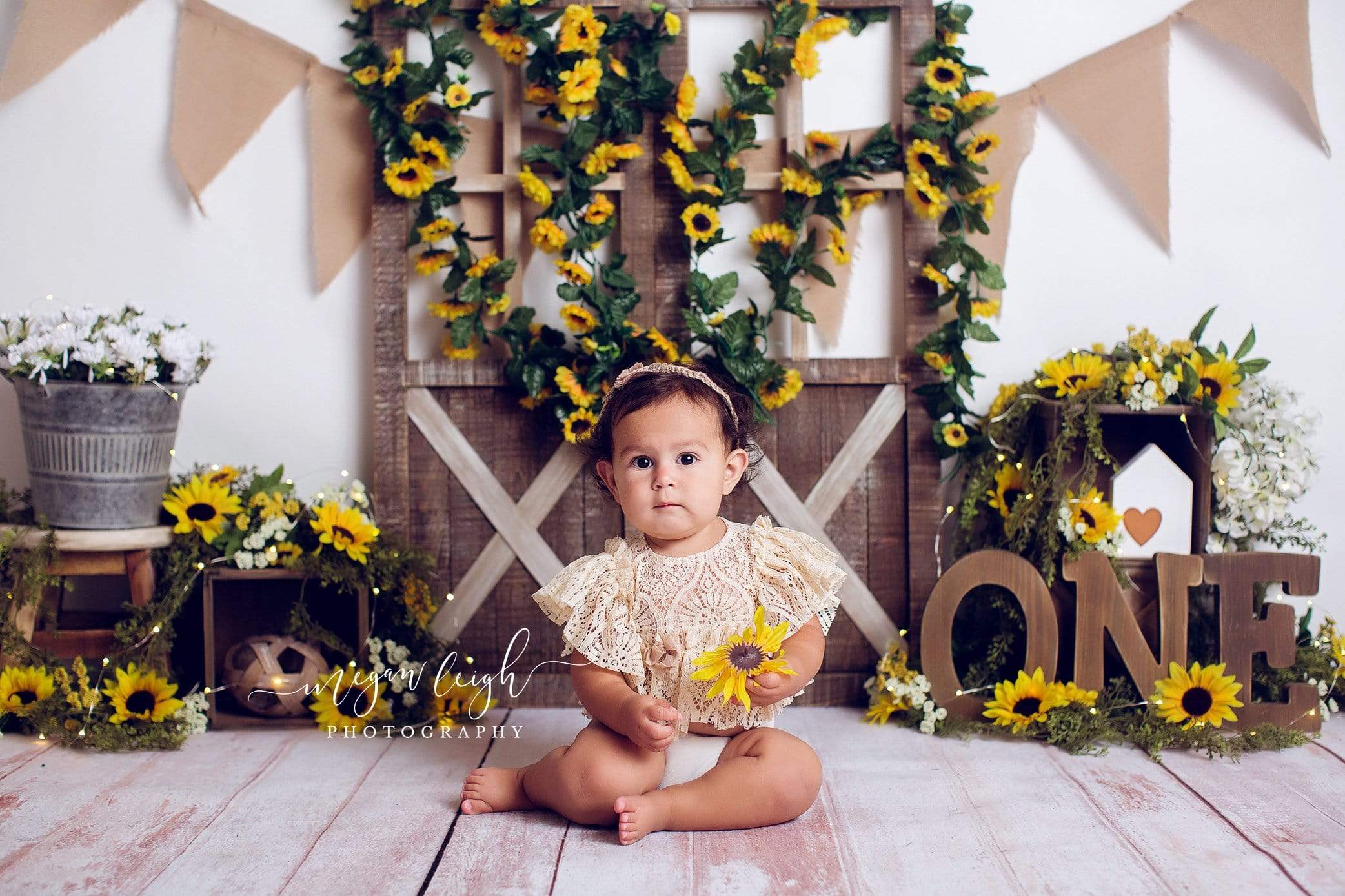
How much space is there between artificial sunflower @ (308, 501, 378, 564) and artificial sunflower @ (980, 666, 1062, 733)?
1.37 meters

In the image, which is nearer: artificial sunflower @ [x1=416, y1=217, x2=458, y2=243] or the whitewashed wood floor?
the whitewashed wood floor

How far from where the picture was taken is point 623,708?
1.68 m

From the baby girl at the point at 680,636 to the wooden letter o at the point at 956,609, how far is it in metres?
0.52

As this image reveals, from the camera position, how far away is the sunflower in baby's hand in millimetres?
1649

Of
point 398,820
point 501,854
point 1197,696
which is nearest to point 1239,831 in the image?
point 1197,696

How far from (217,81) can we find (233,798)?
1648 mm

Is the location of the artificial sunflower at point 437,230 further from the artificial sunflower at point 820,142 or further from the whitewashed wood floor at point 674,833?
the whitewashed wood floor at point 674,833

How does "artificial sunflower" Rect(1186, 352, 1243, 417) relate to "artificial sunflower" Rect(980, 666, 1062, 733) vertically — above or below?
above

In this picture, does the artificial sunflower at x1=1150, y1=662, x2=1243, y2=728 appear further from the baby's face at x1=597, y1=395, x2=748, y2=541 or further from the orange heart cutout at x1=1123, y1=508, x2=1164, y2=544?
the baby's face at x1=597, y1=395, x2=748, y2=541

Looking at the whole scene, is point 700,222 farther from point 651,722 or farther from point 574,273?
point 651,722

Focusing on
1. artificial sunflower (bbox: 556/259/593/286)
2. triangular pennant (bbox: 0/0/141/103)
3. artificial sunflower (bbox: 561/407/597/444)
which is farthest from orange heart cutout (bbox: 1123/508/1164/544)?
triangular pennant (bbox: 0/0/141/103)

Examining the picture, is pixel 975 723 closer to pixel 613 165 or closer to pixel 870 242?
pixel 870 242

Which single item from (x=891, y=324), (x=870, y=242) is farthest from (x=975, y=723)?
(x=870, y=242)

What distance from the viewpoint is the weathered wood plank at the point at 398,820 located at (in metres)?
1.53
